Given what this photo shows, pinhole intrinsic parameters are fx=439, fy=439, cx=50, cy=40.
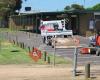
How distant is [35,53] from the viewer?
980 inches

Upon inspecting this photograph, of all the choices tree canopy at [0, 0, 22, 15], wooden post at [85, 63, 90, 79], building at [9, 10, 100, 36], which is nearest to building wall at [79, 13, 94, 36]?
building at [9, 10, 100, 36]

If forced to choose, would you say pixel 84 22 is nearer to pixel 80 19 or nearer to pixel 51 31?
pixel 80 19

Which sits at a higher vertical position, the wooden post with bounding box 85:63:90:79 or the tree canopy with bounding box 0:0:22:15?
the wooden post with bounding box 85:63:90:79

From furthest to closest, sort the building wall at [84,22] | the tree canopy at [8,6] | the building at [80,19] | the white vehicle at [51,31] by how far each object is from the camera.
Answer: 1. the tree canopy at [8,6]
2. the building wall at [84,22]
3. the building at [80,19]
4. the white vehicle at [51,31]

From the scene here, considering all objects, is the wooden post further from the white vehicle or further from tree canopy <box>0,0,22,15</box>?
tree canopy <box>0,0,22,15</box>

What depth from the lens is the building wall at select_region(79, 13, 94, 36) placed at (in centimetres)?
6706

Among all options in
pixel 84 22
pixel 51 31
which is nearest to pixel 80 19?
pixel 84 22

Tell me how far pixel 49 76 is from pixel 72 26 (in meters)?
55.7

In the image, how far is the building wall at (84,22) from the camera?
6706 cm

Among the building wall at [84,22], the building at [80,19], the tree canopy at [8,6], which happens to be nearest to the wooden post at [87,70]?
the building at [80,19]

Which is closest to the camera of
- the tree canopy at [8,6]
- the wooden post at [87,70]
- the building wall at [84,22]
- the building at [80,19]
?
the wooden post at [87,70]

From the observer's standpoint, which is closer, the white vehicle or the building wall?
the white vehicle

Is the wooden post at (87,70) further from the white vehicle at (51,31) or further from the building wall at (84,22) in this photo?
the building wall at (84,22)

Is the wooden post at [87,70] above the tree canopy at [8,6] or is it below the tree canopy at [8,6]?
above
